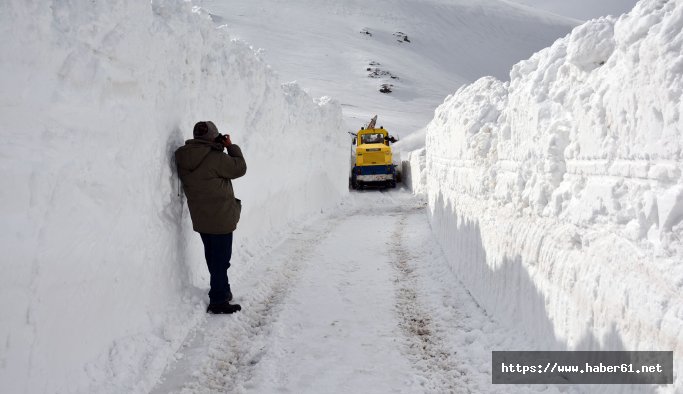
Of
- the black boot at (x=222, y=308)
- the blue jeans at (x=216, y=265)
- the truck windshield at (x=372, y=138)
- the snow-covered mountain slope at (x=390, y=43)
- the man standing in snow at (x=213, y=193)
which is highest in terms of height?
the snow-covered mountain slope at (x=390, y=43)

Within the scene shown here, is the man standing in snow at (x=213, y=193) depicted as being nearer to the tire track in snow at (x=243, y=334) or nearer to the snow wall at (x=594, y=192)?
the tire track in snow at (x=243, y=334)

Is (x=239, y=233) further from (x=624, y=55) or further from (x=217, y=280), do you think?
(x=624, y=55)

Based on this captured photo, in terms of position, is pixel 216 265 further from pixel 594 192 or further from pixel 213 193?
pixel 594 192

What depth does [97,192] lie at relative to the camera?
3361 mm

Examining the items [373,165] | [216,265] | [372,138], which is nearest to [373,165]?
[373,165]

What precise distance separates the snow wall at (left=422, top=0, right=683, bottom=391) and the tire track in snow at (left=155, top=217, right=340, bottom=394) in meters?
2.27

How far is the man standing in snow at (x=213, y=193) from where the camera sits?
15.3 feet

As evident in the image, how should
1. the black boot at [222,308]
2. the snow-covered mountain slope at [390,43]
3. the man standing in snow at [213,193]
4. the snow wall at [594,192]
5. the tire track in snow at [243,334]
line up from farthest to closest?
the snow-covered mountain slope at [390,43] < the black boot at [222,308] < the man standing in snow at [213,193] < the tire track in snow at [243,334] < the snow wall at [594,192]

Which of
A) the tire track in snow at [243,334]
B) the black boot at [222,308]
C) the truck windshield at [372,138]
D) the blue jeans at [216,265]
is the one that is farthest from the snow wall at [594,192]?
the truck windshield at [372,138]

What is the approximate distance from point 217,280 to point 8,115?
2.67 metres

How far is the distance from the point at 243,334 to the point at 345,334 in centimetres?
95

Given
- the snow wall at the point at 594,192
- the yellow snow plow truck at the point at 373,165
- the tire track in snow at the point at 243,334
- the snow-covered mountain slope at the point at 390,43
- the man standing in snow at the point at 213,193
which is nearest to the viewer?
the snow wall at the point at 594,192

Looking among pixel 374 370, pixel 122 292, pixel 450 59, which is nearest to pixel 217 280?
pixel 122 292

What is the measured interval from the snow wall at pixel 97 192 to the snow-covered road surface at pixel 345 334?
44 cm
